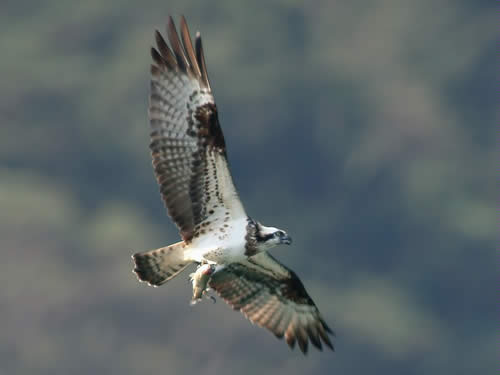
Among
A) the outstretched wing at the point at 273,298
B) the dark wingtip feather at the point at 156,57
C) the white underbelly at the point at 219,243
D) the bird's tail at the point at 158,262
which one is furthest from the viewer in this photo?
the outstretched wing at the point at 273,298

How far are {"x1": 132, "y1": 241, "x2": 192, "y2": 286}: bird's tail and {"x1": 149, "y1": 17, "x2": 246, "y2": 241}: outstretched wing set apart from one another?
0.65m

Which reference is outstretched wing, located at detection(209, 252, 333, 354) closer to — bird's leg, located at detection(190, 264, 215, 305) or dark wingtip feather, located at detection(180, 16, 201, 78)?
bird's leg, located at detection(190, 264, 215, 305)

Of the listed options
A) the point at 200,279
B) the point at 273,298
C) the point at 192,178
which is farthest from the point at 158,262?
the point at 273,298

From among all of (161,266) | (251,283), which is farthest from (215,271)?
(251,283)

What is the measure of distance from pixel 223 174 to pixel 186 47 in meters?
2.29

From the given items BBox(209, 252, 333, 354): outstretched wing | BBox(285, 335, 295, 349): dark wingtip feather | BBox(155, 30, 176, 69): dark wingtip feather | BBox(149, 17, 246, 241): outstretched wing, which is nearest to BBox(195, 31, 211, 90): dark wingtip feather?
BBox(149, 17, 246, 241): outstretched wing

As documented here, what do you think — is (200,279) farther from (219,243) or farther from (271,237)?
(271,237)

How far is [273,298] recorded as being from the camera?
60.3 feet

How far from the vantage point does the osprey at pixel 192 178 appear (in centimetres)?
1558

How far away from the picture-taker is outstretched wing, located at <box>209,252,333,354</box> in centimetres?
1792

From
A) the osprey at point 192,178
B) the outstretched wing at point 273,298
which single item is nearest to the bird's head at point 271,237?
the osprey at point 192,178

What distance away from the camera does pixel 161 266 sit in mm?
16312

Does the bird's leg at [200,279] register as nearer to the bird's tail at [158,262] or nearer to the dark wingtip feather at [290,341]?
the bird's tail at [158,262]

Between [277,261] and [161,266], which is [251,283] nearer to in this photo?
[277,261]
